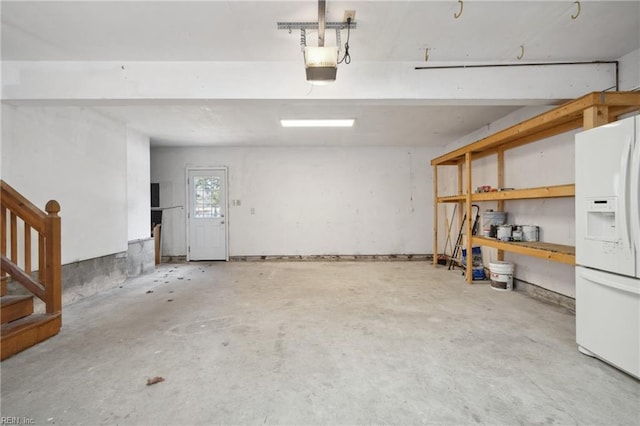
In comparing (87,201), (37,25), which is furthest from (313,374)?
(87,201)

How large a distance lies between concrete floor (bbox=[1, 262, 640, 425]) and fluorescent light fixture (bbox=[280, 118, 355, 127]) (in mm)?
2837

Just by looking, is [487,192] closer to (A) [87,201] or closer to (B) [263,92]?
(B) [263,92]

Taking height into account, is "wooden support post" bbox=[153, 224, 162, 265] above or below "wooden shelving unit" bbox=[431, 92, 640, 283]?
below

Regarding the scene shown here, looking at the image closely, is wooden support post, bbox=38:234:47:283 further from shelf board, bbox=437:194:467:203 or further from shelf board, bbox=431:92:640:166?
shelf board, bbox=437:194:467:203

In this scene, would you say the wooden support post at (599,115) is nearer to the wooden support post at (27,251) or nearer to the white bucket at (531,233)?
the white bucket at (531,233)

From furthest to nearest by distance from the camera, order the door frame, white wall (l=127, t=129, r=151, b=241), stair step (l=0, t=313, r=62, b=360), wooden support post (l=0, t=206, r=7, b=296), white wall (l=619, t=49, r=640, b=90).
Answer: the door frame < white wall (l=127, t=129, r=151, b=241) < white wall (l=619, t=49, r=640, b=90) < wooden support post (l=0, t=206, r=7, b=296) < stair step (l=0, t=313, r=62, b=360)

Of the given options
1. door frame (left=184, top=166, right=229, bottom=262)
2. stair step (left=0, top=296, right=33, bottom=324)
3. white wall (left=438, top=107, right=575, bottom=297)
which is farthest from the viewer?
door frame (left=184, top=166, right=229, bottom=262)

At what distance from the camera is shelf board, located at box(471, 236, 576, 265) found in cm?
274

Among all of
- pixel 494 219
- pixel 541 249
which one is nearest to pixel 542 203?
pixel 494 219

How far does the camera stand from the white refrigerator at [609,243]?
195 centimetres

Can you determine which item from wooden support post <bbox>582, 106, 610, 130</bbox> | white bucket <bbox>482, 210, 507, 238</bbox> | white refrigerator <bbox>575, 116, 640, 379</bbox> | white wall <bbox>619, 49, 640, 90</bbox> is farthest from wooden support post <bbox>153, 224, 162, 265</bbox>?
white wall <bbox>619, 49, 640, 90</bbox>

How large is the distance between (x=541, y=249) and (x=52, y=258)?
4.98 meters

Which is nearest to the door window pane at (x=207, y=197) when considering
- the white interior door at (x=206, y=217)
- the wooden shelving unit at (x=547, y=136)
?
the white interior door at (x=206, y=217)

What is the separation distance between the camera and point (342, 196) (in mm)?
6965
